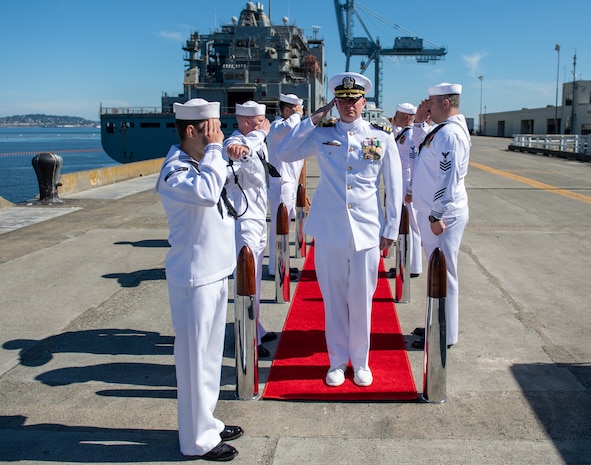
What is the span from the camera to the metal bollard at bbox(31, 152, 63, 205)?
43.8 ft

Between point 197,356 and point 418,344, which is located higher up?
point 197,356

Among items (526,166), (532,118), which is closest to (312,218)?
(526,166)

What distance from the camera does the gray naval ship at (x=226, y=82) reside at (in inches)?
1722

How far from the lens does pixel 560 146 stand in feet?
102

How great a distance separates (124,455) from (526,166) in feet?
80.1

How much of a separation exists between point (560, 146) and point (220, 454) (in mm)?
32113

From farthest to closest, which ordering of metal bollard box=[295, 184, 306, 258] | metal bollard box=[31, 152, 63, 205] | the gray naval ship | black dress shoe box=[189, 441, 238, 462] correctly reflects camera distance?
the gray naval ship < metal bollard box=[31, 152, 63, 205] < metal bollard box=[295, 184, 306, 258] < black dress shoe box=[189, 441, 238, 462]

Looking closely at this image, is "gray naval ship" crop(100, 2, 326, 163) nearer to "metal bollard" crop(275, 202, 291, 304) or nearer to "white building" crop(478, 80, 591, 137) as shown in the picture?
"white building" crop(478, 80, 591, 137)

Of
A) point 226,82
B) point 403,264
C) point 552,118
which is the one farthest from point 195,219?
point 552,118

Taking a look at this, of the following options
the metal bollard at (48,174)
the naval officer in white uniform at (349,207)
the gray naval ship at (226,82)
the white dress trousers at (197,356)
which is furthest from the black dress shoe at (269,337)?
the gray naval ship at (226,82)

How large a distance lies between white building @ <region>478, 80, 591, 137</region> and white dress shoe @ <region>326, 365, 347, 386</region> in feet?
185

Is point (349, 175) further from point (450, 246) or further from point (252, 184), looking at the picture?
point (450, 246)

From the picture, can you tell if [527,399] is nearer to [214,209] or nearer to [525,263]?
[214,209]

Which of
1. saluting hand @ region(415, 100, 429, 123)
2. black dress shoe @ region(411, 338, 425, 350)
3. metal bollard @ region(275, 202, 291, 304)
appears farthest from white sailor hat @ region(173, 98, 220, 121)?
saluting hand @ region(415, 100, 429, 123)
